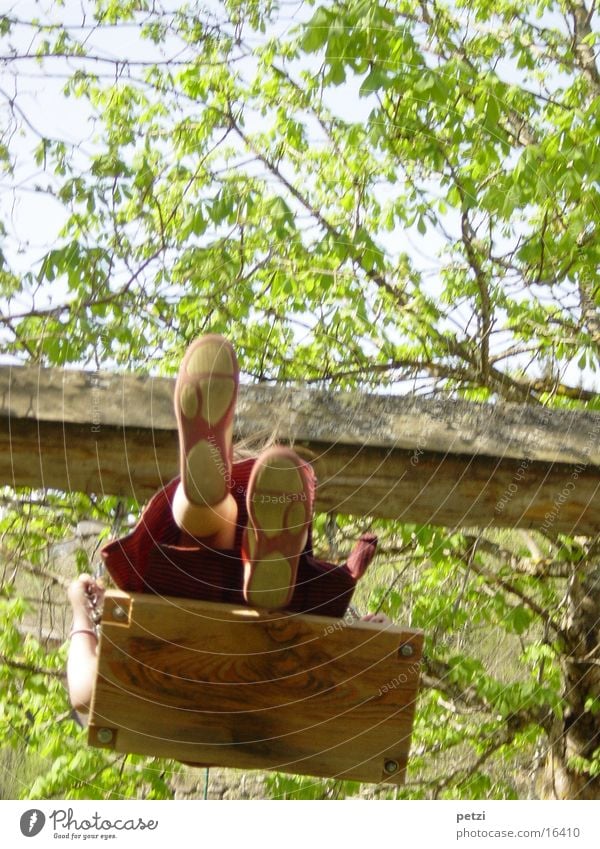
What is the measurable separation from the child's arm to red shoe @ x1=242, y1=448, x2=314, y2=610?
0.27 metres

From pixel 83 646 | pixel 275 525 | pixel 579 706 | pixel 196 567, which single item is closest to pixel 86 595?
pixel 83 646

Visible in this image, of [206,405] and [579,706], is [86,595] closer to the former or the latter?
[206,405]

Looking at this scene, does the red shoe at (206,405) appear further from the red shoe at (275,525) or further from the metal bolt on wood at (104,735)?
the metal bolt on wood at (104,735)

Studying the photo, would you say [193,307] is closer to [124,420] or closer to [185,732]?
[124,420]

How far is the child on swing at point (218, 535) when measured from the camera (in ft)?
4.08

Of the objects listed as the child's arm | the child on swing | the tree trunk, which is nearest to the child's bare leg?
the child on swing

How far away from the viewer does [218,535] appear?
55.9 inches

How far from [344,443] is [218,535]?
0.85ft

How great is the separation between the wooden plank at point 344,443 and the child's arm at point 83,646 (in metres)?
0.16

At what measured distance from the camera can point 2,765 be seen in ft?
13.3

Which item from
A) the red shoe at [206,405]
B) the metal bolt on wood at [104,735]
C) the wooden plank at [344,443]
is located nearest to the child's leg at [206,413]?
the red shoe at [206,405]

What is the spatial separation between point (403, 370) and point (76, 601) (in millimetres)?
2015

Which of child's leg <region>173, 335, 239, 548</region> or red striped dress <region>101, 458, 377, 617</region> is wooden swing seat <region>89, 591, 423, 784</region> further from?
child's leg <region>173, 335, 239, 548</region>
